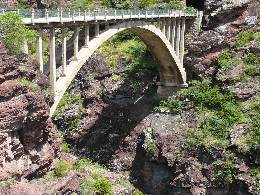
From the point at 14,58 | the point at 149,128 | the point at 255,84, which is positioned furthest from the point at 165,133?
the point at 14,58

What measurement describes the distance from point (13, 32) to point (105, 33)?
378 inches

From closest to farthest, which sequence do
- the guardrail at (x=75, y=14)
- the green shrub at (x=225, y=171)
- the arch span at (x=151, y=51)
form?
1. the guardrail at (x=75, y=14)
2. the arch span at (x=151, y=51)
3. the green shrub at (x=225, y=171)

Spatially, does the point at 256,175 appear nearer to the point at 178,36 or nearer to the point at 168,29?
the point at 168,29

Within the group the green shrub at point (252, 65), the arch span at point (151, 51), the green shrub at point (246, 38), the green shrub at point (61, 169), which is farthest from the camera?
the green shrub at point (246, 38)

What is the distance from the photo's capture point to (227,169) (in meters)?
39.2

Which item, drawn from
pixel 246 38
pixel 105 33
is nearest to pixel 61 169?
pixel 105 33

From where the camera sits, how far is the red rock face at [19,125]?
2447cm

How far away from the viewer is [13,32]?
24422mm

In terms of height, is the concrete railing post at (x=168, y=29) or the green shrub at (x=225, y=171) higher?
the concrete railing post at (x=168, y=29)

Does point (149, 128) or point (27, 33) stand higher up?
point (27, 33)

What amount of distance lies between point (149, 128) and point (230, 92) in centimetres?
846

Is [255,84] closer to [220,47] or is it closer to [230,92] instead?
[230,92]

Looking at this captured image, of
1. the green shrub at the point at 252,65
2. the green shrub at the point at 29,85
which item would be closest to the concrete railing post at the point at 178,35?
the green shrub at the point at 252,65

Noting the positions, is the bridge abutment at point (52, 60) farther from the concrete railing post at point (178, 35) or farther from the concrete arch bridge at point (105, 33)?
the concrete railing post at point (178, 35)
